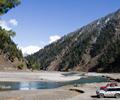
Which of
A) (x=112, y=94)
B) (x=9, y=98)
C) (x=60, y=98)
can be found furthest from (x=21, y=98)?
(x=112, y=94)

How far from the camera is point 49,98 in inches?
2440

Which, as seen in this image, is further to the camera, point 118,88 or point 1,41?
point 118,88

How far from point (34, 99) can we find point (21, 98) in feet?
8.54

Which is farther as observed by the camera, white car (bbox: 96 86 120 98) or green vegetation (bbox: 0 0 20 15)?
white car (bbox: 96 86 120 98)

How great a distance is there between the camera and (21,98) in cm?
6097

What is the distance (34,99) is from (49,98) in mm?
3285

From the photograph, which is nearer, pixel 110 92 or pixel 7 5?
pixel 7 5

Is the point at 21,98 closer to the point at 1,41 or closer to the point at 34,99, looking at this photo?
the point at 34,99

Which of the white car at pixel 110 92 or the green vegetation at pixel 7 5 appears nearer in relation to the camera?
the green vegetation at pixel 7 5

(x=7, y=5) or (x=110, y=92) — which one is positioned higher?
(x=7, y=5)

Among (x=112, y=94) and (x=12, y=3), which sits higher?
(x=12, y=3)

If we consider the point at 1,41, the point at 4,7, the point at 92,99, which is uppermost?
the point at 4,7

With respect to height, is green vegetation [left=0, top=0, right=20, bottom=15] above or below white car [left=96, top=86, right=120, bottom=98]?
above

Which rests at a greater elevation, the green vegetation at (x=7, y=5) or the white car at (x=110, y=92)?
the green vegetation at (x=7, y=5)
